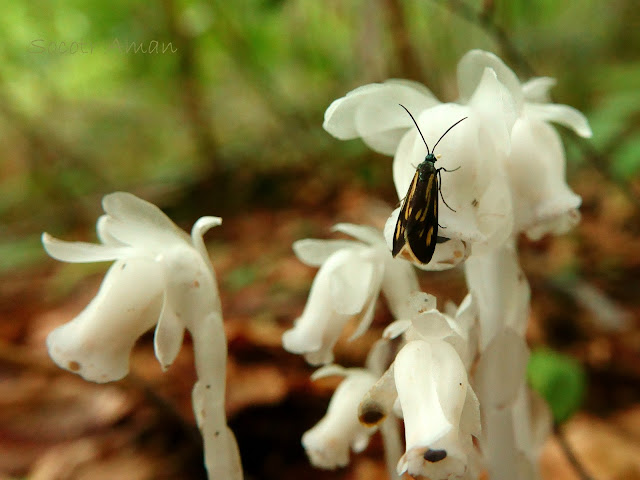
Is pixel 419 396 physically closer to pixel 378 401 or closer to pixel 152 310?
pixel 378 401

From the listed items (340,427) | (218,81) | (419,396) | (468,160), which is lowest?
(218,81)

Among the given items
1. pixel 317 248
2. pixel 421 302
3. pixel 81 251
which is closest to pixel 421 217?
pixel 421 302

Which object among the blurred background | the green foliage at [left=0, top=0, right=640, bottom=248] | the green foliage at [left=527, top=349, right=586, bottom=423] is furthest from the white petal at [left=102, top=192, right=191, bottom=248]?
the green foliage at [left=0, top=0, right=640, bottom=248]

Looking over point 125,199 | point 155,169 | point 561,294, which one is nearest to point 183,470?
point 125,199

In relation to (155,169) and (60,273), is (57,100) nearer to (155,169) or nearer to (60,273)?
(155,169)

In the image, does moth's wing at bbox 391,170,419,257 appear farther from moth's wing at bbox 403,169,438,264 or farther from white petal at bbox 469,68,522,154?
white petal at bbox 469,68,522,154

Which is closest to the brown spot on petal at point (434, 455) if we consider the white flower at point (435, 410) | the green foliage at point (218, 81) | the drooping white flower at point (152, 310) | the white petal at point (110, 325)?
the white flower at point (435, 410)

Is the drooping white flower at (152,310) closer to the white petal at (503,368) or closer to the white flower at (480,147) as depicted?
the white flower at (480,147)
